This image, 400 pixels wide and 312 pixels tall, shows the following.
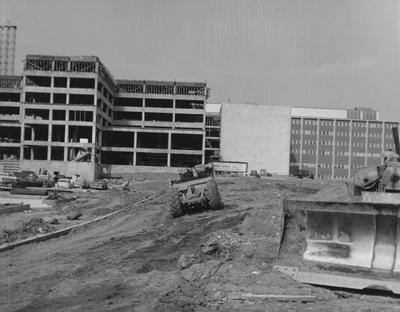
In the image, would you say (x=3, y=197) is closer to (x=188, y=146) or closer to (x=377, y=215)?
(x=377, y=215)

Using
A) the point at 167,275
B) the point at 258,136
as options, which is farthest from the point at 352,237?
the point at 258,136

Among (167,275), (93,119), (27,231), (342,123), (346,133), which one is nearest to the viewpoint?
(167,275)

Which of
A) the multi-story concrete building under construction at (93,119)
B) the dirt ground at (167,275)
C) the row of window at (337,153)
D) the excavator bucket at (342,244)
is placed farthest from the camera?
the row of window at (337,153)

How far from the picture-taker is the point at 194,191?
18.7 meters

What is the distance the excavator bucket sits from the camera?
734 cm

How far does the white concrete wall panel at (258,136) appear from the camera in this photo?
310 feet

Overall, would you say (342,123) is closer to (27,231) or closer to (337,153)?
(337,153)

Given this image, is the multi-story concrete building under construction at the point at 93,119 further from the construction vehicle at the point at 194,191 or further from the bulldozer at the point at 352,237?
the bulldozer at the point at 352,237

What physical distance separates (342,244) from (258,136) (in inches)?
3462

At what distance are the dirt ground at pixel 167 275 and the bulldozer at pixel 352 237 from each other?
0.25 meters

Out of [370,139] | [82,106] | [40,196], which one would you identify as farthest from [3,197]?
[370,139]

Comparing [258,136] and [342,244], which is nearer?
[342,244]

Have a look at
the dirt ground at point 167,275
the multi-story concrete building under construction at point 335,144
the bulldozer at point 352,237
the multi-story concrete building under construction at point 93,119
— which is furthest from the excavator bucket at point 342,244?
the multi-story concrete building under construction at point 335,144

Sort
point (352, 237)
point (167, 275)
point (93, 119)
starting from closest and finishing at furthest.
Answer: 1. point (352, 237)
2. point (167, 275)
3. point (93, 119)
